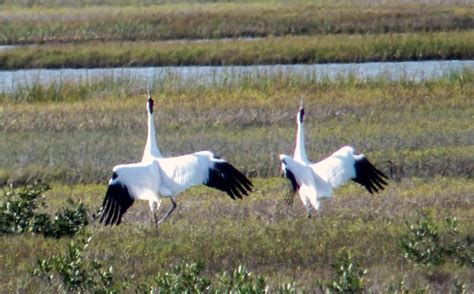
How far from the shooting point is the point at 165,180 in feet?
35.4

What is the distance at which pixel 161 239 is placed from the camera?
A: 32.4 feet

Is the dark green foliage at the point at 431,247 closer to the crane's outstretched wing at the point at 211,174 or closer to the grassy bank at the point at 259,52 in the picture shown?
the crane's outstretched wing at the point at 211,174

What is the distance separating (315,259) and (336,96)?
882 centimetres

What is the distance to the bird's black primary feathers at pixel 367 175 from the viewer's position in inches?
434

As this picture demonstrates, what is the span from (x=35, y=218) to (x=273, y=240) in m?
1.96

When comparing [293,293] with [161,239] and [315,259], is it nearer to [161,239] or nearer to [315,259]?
[315,259]

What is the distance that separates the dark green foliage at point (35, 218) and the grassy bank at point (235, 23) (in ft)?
60.0

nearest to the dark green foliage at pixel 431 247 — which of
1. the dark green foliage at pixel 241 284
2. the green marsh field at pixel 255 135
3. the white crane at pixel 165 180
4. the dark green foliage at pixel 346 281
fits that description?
the green marsh field at pixel 255 135

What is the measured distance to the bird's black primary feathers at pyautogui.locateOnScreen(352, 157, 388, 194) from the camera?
11.0 metres

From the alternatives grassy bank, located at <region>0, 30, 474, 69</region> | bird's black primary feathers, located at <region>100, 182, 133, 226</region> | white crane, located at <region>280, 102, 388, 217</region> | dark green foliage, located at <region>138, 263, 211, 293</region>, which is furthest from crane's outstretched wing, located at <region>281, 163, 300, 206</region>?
grassy bank, located at <region>0, 30, 474, 69</region>

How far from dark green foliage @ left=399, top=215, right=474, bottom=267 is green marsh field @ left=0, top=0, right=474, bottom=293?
0.04 meters

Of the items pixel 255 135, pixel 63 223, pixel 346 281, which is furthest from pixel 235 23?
pixel 346 281

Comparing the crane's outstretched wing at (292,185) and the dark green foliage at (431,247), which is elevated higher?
the dark green foliage at (431,247)

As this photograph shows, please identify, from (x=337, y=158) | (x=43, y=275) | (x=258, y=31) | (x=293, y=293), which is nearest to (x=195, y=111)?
Result: (x=337, y=158)
